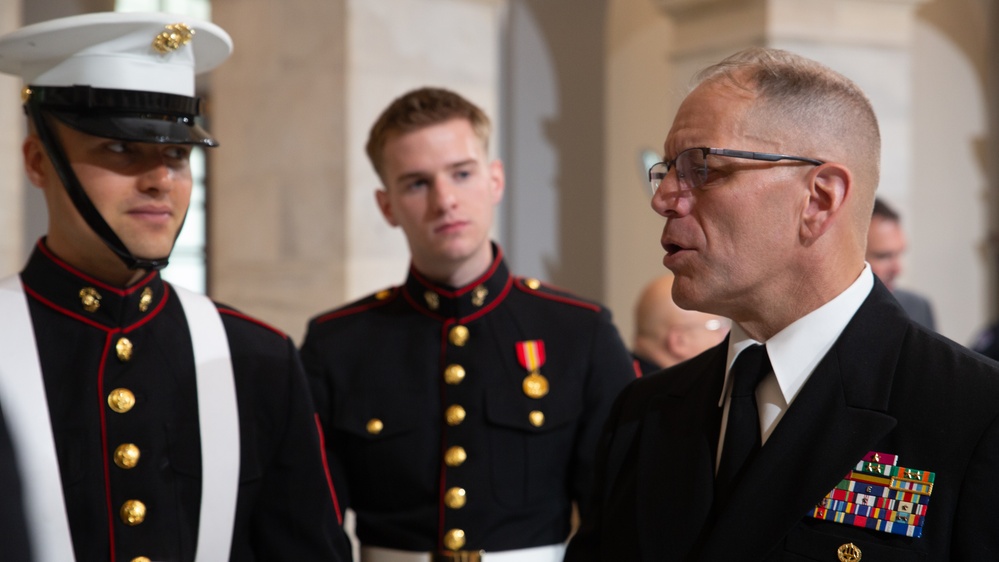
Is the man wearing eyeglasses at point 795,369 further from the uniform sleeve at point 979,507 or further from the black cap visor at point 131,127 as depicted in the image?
the black cap visor at point 131,127

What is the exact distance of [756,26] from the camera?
16.7ft

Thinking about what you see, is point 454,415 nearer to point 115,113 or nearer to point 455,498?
point 455,498

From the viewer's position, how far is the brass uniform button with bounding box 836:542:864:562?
1.47 m

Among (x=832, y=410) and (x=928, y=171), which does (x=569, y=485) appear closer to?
(x=832, y=410)

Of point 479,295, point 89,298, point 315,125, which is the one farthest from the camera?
point 315,125

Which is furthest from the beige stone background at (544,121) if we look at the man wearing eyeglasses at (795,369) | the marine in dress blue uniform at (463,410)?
the man wearing eyeglasses at (795,369)

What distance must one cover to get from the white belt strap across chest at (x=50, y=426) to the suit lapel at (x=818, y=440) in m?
0.91

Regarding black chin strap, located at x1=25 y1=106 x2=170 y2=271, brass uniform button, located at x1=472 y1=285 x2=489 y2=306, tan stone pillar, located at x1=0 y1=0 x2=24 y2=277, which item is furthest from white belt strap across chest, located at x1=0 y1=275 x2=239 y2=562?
tan stone pillar, located at x1=0 y1=0 x2=24 y2=277

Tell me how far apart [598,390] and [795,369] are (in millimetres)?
1003

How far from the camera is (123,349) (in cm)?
198

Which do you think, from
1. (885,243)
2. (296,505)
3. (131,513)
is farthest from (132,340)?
(885,243)

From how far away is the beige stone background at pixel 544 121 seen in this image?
14.0ft

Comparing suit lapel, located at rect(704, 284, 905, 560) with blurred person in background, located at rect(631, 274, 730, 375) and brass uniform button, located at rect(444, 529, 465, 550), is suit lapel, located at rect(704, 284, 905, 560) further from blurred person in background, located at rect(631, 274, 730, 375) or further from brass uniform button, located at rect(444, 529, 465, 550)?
blurred person in background, located at rect(631, 274, 730, 375)

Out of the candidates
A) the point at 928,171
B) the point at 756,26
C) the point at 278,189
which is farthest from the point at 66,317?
the point at 928,171
